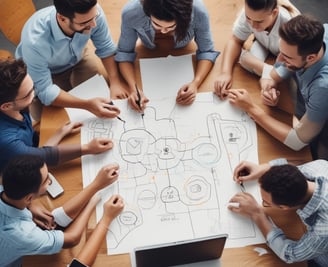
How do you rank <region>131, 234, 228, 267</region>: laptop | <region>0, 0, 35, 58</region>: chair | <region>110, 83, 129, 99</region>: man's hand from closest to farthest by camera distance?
<region>131, 234, 228, 267</region>: laptop < <region>110, 83, 129, 99</region>: man's hand < <region>0, 0, 35, 58</region>: chair

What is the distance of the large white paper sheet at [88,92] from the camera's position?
1693mm

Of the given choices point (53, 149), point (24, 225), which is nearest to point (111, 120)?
point (53, 149)

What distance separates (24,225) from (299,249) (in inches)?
33.5

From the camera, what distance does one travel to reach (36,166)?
1404 millimetres

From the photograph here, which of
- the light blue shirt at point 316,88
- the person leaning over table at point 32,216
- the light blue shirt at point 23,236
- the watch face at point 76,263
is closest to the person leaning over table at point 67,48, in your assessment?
the person leaning over table at point 32,216

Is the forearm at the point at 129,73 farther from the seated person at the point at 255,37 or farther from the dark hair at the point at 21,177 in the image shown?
the dark hair at the point at 21,177

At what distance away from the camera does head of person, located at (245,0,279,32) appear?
1646 mm

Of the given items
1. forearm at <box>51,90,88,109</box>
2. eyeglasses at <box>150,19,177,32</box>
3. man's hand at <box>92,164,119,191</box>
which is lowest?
man's hand at <box>92,164,119,191</box>

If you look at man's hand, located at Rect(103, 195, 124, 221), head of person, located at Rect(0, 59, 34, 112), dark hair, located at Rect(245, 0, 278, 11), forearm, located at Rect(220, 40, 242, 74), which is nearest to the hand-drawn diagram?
man's hand, located at Rect(103, 195, 124, 221)

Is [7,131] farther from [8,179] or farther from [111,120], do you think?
[111,120]

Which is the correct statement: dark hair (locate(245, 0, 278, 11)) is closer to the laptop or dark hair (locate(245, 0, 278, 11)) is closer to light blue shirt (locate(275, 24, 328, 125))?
light blue shirt (locate(275, 24, 328, 125))

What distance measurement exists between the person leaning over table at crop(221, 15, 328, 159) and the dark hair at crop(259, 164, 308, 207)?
10.1 inches

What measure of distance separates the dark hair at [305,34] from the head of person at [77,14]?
676 millimetres

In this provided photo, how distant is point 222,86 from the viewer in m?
1.73
